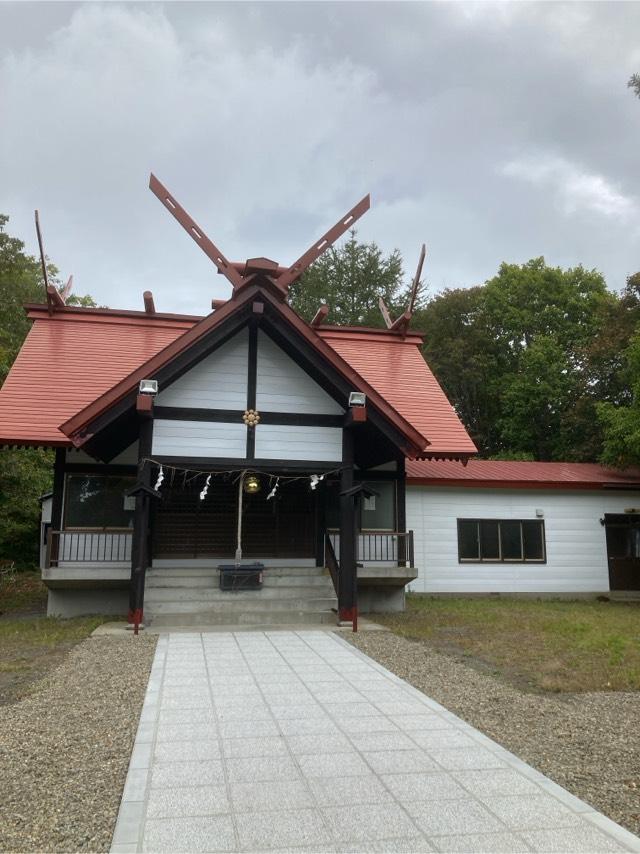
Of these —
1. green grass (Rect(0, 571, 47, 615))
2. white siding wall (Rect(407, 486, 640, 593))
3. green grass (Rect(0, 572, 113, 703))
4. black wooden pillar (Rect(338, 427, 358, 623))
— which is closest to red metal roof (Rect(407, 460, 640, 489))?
white siding wall (Rect(407, 486, 640, 593))

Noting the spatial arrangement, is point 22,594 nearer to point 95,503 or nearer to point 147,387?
point 95,503

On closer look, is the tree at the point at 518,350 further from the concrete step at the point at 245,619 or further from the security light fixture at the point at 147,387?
the security light fixture at the point at 147,387

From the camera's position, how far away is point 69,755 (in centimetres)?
444

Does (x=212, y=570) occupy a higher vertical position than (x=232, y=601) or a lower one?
higher

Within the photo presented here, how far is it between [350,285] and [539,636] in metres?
28.2

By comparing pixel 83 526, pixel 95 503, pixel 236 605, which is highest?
pixel 95 503

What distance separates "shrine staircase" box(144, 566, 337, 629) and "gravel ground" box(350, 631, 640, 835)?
9.75ft

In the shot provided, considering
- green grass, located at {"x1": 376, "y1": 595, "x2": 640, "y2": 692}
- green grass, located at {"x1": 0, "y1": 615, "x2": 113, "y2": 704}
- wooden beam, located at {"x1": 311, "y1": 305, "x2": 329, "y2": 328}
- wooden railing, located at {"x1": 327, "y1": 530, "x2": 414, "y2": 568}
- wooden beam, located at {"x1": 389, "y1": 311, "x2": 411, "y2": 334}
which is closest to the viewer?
green grass, located at {"x1": 0, "y1": 615, "x2": 113, "y2": 704}

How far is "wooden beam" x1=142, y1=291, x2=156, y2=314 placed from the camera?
14.4 m

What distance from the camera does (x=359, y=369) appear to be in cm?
1467

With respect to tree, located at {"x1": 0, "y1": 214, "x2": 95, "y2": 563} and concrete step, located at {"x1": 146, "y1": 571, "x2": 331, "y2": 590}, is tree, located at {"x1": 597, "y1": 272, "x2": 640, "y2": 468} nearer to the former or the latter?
concrete step, located at {"x1": 146, "y1": 571, "x2": 331, "y2": 590}

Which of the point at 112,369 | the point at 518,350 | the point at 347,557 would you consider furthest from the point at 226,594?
the point at 518,350

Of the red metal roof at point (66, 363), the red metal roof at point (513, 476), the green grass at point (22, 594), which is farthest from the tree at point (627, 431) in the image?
Answer: the green grass at point (22, 594)

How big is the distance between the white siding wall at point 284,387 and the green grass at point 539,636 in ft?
12.6
